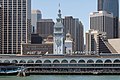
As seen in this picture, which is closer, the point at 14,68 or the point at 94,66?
the point at 14,68

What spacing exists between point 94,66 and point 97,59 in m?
3.30

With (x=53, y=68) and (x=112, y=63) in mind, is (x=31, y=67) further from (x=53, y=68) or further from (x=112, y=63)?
(x=112, y=63)

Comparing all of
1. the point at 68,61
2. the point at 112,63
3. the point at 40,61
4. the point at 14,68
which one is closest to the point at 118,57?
the point at 112,63

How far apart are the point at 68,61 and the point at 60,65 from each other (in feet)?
11.4

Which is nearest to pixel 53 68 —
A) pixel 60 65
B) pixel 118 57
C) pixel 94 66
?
pixel 60 65

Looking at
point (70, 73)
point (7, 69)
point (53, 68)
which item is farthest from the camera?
point (53, 68)

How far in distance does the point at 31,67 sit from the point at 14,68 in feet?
99.3

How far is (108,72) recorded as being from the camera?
140 metres

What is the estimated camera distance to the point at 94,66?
506 feet

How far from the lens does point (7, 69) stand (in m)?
123

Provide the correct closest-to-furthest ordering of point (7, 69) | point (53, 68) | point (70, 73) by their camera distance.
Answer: point (7, 69)
point (70, 73)
point (53, 68)

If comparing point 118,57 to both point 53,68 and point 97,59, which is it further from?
point 53,68

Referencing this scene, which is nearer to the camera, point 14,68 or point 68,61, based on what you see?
point 14,68

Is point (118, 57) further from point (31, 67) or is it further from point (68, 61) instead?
point (31, 67)
